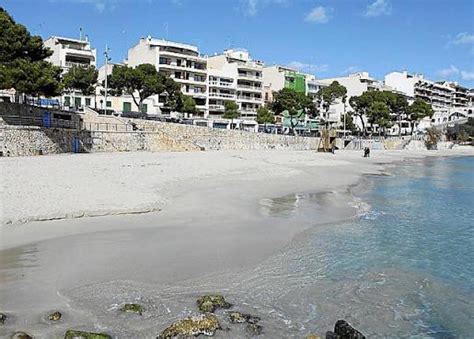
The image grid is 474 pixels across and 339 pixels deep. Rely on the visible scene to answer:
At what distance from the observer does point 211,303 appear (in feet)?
28.5

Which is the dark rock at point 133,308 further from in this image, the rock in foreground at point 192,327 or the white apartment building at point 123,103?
the white apartment building at point 123,103

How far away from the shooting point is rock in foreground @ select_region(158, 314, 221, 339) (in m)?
7.29

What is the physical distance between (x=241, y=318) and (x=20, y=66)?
117 ft

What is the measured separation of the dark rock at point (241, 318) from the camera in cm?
809

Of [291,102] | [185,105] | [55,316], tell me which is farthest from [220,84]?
[55,316]

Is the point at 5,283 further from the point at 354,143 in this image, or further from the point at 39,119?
the point at 354,143

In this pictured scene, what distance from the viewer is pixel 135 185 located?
885 inches

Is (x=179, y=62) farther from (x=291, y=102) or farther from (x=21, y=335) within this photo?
(x=21, y=335)

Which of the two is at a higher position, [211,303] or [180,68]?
[180,68]

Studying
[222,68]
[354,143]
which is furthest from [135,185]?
[222,68]

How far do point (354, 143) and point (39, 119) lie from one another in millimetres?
55533

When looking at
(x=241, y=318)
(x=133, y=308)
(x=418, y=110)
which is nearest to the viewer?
(x=241, y=318)

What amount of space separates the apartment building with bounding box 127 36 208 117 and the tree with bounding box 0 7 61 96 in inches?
1584

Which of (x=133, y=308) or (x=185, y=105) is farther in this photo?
(x=185, y=105)
